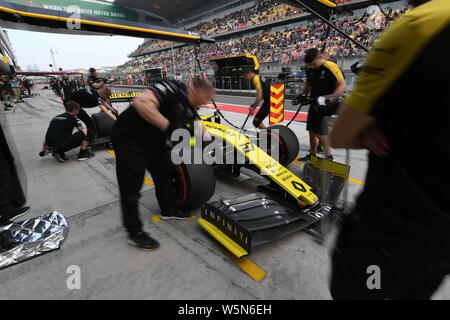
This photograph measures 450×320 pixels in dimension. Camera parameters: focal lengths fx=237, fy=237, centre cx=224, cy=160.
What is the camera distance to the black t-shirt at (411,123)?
0.58 m

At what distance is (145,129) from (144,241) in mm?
994

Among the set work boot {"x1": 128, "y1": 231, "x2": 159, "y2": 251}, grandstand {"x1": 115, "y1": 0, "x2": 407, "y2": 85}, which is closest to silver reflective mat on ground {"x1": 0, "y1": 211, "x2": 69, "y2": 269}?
work boot {"x1": 128, "y1": 231, "x2": 159, "y2": 251}

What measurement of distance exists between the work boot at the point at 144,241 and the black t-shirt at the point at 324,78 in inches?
114

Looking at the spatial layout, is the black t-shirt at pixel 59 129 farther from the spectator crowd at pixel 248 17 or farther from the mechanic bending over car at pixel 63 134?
the spectator crowd at pixel 248 17

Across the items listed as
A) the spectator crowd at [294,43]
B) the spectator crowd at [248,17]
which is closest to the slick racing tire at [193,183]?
the spectator crowd at [294,43]

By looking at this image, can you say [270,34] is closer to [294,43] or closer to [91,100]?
[294,43]

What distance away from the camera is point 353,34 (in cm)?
1594

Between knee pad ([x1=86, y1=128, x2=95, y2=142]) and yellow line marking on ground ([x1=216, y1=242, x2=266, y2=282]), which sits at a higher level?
knee pad ([x1=86, y1=128, x2=95, y2=142])

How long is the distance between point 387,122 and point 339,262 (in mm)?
557

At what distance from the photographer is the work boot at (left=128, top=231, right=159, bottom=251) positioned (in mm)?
2092

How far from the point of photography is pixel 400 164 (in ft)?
2.36

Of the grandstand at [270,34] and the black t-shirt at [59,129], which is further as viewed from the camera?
the grandstand at [270,34]

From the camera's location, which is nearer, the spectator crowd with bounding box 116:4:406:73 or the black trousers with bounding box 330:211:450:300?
the black trousers with bounding box 330:211:450:300

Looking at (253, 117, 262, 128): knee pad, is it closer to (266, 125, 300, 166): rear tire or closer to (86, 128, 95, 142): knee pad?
(266, 125, 300, 166): rear tire
